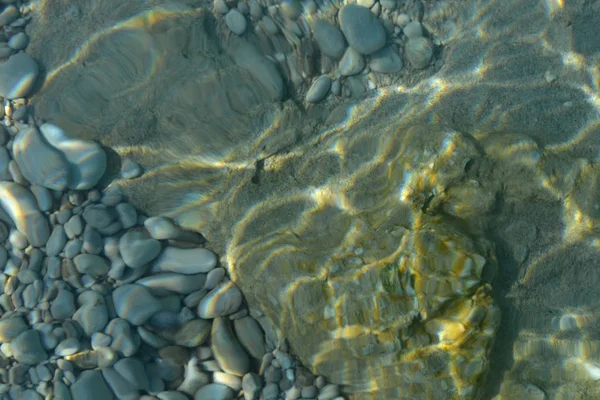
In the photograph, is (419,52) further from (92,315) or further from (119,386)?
(119,386)

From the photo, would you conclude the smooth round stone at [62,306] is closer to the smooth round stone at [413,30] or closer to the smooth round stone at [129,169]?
the smooth round stone at [129,169]

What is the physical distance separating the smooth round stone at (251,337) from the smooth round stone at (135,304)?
46cm

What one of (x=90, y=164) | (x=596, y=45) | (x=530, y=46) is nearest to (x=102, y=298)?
(x=90, y=164)

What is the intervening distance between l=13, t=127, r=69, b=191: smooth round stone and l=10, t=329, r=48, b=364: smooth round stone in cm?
82

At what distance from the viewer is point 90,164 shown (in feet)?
10.0

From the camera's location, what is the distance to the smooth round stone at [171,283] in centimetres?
304

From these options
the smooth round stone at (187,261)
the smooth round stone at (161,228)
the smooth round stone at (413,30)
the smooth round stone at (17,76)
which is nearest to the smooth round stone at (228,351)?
the smooth round stone at (187,261)

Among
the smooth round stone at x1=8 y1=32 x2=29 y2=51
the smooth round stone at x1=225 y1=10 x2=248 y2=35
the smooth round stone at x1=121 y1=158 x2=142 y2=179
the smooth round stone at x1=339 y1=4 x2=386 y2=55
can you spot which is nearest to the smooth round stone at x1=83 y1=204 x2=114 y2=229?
the smooth round stone at x1=121 y1=158 x2=142 y2=179

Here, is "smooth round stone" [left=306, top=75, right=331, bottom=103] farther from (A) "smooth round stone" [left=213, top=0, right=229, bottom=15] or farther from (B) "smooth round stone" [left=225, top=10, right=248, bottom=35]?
(A) "smooth round stone" [left=213, top=0, right=229, bottom=15]

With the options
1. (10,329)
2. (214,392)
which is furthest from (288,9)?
(10,329)

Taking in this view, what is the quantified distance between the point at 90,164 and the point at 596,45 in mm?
3207

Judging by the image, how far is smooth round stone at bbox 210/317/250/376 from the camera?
294 cm

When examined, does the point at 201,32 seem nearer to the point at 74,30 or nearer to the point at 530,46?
the point at 74,30

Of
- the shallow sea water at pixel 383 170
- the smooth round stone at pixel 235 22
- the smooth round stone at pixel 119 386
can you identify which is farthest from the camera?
the smooth round stone at pixel 235 22
